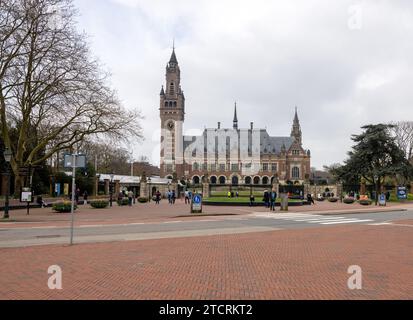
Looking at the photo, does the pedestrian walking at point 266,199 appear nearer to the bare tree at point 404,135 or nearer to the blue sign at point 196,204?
the blue sign at point 196,204

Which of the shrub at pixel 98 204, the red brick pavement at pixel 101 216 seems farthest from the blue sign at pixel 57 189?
the red brick pavement at pixel 101 216

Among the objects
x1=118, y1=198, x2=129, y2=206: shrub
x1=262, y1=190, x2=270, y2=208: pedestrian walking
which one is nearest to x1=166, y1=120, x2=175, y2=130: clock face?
x1=118, y1=198, x2=129, y2=206: shrub

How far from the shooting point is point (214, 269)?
9133 millimetres

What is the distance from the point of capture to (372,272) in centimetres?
898

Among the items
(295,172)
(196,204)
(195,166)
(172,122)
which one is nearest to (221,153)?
(195,166)

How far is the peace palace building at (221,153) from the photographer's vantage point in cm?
11975

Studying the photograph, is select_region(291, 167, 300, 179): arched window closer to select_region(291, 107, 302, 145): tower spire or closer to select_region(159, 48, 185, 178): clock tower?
select_region(291, 107, 302, 145): tower spire

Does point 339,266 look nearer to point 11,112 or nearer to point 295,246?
point 295,246

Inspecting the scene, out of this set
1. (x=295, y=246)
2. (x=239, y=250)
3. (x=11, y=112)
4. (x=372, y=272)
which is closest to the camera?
(x=372, y=272)

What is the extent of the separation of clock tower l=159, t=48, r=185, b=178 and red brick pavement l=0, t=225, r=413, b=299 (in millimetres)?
105220

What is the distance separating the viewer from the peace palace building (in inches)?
4715

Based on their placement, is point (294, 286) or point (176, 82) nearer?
point (294, 286)
